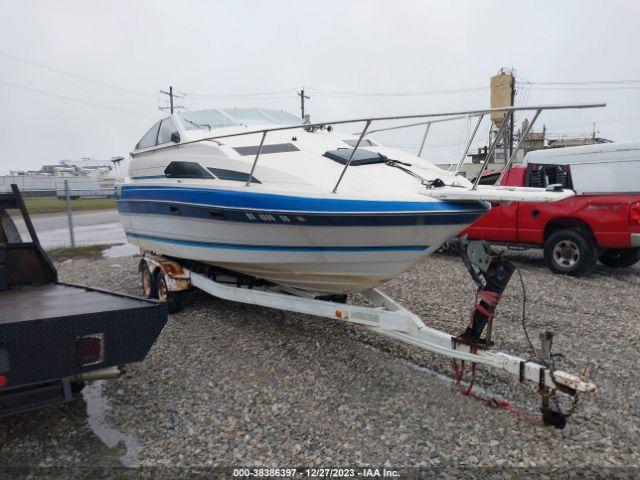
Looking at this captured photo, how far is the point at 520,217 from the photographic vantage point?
799 cm

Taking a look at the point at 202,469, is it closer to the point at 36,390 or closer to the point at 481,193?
the point at 36,390

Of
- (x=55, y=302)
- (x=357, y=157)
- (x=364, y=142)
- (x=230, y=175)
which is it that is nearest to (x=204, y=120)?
(x=230, y=175)

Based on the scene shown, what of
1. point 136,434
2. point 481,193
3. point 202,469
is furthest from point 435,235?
point 136,434

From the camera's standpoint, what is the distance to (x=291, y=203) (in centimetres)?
391

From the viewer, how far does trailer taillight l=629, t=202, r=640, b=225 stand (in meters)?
6.72

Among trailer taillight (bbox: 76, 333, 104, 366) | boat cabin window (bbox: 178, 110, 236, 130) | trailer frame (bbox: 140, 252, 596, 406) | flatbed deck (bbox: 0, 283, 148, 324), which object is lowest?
trailer frame (bbox: 140, 252, 596, 406)

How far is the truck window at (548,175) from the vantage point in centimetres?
783

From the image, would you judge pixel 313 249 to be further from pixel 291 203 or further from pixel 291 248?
pixel 291 203

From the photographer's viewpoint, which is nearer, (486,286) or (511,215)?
(486,286)

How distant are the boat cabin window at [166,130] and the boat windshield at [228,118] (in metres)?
0.14

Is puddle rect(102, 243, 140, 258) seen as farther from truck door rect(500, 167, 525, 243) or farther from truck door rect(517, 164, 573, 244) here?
truck door rect(517, 164, 573, 244)

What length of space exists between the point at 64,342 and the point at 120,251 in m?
9.22

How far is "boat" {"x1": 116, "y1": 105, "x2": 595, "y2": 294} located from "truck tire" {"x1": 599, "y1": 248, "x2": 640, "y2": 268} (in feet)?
16.0

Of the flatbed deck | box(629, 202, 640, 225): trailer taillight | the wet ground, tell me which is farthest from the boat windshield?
the wet ground
